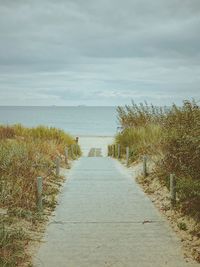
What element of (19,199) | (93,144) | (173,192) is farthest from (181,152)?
(93,144)

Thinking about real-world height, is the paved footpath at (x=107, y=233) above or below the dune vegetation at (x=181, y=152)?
below

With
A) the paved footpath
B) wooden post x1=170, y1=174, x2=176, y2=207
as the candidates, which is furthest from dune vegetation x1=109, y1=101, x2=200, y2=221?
the paved footpath

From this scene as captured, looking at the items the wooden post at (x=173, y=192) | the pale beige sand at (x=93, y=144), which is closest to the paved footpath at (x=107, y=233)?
the wooden post at (x=173, y=192)

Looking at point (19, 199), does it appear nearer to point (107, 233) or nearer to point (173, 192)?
point (107, 233)

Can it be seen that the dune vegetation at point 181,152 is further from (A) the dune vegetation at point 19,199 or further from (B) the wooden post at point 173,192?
(A) the dune vegetation at point 19,199

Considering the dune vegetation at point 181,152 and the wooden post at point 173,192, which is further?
the wooden post at point 173,192

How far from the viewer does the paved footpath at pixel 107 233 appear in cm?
611

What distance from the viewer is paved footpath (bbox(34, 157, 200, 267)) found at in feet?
20.0

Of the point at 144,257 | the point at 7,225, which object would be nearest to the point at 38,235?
the point at 7,225

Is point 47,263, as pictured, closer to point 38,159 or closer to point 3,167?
point 3,167

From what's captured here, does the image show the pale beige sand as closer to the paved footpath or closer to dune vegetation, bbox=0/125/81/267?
dune vegetation, bbox=0/125/81/267

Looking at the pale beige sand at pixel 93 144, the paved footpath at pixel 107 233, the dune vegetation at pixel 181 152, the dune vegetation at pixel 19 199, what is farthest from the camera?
the pale beige sand at pixel 93 144

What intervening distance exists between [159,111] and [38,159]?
1113 cm

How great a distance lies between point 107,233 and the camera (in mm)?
7324
